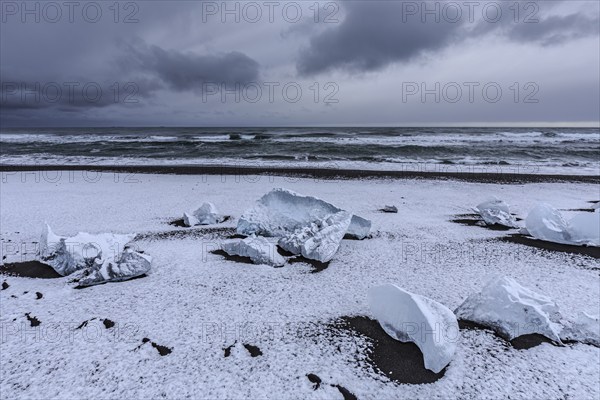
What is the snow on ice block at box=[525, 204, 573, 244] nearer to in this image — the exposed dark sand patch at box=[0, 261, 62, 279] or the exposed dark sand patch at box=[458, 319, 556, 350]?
the exposed dark sand patch at box=[458, 319, 556, 350]

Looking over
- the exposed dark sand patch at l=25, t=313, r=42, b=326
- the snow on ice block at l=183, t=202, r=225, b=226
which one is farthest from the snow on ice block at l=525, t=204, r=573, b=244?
the exposed dark sand patch at l=25, t=313, r=42, b=326

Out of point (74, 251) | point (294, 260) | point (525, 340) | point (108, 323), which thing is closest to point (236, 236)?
point (294, 260)

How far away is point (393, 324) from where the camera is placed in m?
2.72

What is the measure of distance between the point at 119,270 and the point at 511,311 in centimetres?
395

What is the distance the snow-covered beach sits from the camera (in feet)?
7.48

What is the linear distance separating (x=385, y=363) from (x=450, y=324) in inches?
24.5

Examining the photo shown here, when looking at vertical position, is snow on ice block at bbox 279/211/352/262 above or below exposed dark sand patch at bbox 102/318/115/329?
above

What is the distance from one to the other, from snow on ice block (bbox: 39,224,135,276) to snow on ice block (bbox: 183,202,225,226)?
1765mm

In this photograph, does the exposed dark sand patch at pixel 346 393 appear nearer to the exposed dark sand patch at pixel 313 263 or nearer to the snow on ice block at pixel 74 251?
the exposed dark sand patch at pixel 313 263

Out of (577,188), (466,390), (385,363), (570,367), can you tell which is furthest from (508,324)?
(577,188)

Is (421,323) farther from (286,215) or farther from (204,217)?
(204,217)

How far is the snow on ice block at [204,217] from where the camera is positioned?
5.92 meters

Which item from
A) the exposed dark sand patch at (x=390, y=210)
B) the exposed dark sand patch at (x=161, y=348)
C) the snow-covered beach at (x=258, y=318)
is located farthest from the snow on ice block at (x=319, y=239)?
the exposed dark sand patch at (x=390, y=210)

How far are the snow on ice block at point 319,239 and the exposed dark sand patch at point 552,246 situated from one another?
2756 mm
